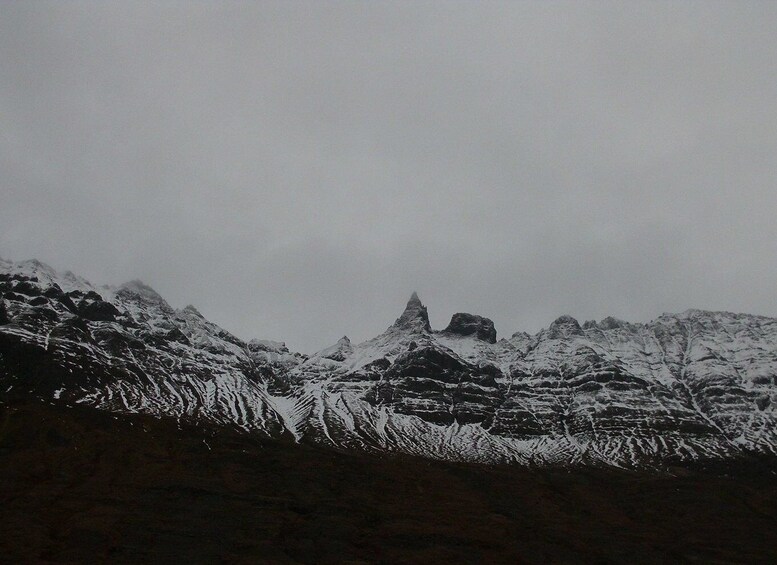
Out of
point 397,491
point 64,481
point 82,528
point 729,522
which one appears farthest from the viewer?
point 397,491

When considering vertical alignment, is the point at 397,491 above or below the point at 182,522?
above

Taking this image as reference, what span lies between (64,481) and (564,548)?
13403 cm

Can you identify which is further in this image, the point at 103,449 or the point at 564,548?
the point at 103,449

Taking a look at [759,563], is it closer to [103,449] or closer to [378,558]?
[378,558]

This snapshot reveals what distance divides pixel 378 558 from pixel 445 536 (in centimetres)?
2256

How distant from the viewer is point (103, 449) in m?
198

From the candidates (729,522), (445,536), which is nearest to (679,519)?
(729,522)

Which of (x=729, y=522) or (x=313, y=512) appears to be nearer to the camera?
(x=313, y=512)

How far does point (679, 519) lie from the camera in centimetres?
19050

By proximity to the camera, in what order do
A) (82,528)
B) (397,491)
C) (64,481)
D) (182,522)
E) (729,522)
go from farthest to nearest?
(397,491), (729,522), (64,481), (182,522), (82,528)

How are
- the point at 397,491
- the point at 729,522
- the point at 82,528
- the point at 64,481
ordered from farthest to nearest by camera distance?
the point at 397,491, the point at 729,522, the point at 64,481, the point at 82,528

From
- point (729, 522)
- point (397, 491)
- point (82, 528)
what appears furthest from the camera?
point (397, 491)

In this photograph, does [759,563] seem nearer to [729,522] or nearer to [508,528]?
[729,522]

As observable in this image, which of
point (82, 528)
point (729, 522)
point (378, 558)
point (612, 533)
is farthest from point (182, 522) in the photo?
point (729, 522)
